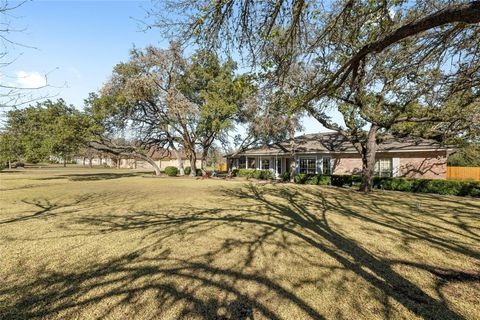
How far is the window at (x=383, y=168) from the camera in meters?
19.3

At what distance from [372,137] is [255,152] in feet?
49.4

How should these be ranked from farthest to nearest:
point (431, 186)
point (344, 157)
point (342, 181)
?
point (344, 157) → point (342, 181) → point (431, 186)

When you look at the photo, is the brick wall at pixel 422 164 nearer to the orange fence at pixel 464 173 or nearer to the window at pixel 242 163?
the orange fence at pixel 464 173

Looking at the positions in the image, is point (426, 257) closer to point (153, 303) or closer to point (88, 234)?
point (153, 303)

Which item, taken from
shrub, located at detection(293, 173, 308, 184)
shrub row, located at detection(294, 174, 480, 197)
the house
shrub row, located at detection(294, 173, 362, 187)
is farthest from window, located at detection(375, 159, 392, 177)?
shrub, located at detection(293, 173, 308, 184)

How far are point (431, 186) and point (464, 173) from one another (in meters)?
12.4

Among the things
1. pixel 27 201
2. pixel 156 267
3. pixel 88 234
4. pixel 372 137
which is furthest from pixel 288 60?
pixel 27 201

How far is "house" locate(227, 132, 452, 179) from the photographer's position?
17.9 m

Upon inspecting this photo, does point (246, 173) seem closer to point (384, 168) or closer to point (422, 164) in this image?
point (384, 168)

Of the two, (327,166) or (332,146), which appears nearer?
(327,166)

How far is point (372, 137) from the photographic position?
15.1 metres

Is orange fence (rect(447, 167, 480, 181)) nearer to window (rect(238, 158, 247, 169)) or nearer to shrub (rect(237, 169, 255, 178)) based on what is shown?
shrub (rect(237, 169, 255, 178))

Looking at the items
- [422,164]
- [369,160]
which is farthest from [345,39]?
[422,164]

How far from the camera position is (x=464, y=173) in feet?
73.8
